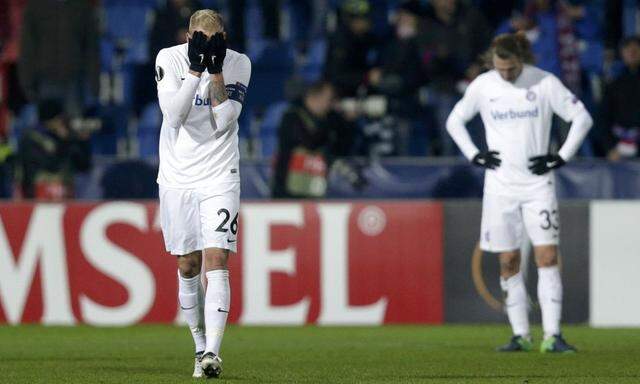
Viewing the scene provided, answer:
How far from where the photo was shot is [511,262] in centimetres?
1181

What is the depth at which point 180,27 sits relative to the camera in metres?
17.8

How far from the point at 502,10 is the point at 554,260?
7859 millimetres

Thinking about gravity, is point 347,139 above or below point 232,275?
above

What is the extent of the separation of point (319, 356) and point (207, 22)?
316cm

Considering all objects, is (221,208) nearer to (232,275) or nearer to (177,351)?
(177,351)

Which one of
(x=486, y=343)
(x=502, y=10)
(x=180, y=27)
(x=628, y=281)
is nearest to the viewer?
(x=486, y=343)

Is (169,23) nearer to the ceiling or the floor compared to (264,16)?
nearer to the floor

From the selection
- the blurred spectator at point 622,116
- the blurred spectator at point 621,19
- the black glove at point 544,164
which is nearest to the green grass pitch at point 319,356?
the black glove at point 544,164

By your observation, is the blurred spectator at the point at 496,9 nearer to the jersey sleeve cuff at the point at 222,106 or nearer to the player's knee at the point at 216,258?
the jersey sleeve cuff at the point at 222,106

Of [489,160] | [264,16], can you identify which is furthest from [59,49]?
[489,160]

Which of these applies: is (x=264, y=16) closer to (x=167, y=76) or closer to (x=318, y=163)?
(x=318, y=163)

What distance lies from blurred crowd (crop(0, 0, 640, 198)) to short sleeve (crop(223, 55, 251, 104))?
6.92 meters

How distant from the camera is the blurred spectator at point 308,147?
1625 cm

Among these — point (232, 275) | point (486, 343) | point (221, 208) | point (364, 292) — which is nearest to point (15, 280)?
point (232, 275)
